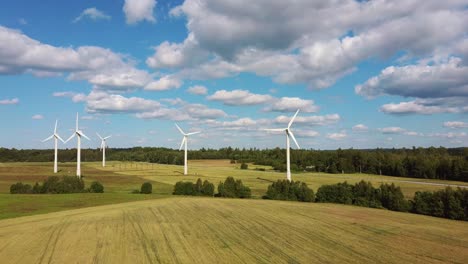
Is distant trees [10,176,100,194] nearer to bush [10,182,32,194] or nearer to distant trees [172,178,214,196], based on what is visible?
bush [10,182,32,194]

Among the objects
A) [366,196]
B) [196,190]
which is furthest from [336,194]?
[196,190]

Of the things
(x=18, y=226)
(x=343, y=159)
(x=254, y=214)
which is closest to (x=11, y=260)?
(x=18, y=226)

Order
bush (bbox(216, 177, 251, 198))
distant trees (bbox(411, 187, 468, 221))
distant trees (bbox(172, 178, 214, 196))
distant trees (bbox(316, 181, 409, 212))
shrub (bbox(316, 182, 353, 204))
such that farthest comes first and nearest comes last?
distant trees (bbox(172, 178, 214, 196))
bush (bbox(216, 177, 251, 198))
shrub (bbox(316, 182, 353, 204))
distant trees (bbox(316, 181, 409, 212))
distant trees (bbox(411, 187, 468, 221))

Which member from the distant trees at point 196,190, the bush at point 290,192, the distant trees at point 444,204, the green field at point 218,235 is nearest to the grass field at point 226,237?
the green field at point 218,235

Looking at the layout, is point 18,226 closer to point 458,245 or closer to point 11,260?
point 11,260

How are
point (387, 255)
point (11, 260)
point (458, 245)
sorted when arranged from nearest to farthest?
1. point (11, 260)
2. point (387, 255)
3. point (458, 245)

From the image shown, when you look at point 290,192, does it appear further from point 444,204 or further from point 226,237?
point 226,237

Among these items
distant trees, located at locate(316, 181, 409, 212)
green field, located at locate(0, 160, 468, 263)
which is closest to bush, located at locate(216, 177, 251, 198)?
distant trees, located at locate(316, 181, 409, 212)
